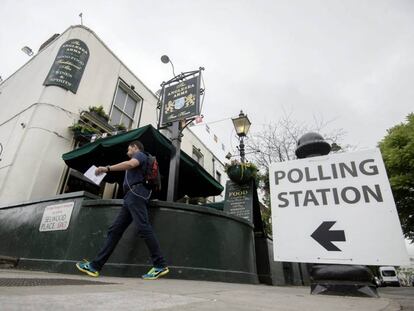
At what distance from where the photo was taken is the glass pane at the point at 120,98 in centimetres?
922

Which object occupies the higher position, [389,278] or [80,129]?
[80,129]

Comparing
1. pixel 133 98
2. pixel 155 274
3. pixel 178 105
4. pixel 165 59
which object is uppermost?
pixel 133 98

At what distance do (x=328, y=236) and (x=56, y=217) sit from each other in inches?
168

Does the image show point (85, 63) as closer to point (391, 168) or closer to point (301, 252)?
point (301, 252)

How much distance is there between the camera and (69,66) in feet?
25.4

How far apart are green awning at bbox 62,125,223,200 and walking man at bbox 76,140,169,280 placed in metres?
1.68

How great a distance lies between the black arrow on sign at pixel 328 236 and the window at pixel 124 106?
7971mm

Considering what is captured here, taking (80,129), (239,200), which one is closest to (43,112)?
(80,129)

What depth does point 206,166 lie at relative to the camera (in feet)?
47.8

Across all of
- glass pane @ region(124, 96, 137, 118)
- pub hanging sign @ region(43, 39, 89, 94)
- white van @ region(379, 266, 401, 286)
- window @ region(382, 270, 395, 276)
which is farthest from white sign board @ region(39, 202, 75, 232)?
window @ region(382, 270, 395, 276)

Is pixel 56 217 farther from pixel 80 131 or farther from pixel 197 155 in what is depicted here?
pixel 197 155

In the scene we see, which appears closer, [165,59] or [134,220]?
[134,220]

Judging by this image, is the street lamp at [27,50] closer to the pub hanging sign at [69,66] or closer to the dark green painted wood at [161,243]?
the pub hanging sign at [69,66]

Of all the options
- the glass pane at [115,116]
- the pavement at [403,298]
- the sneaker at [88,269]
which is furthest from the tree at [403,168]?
the sneaker at [88,269]
